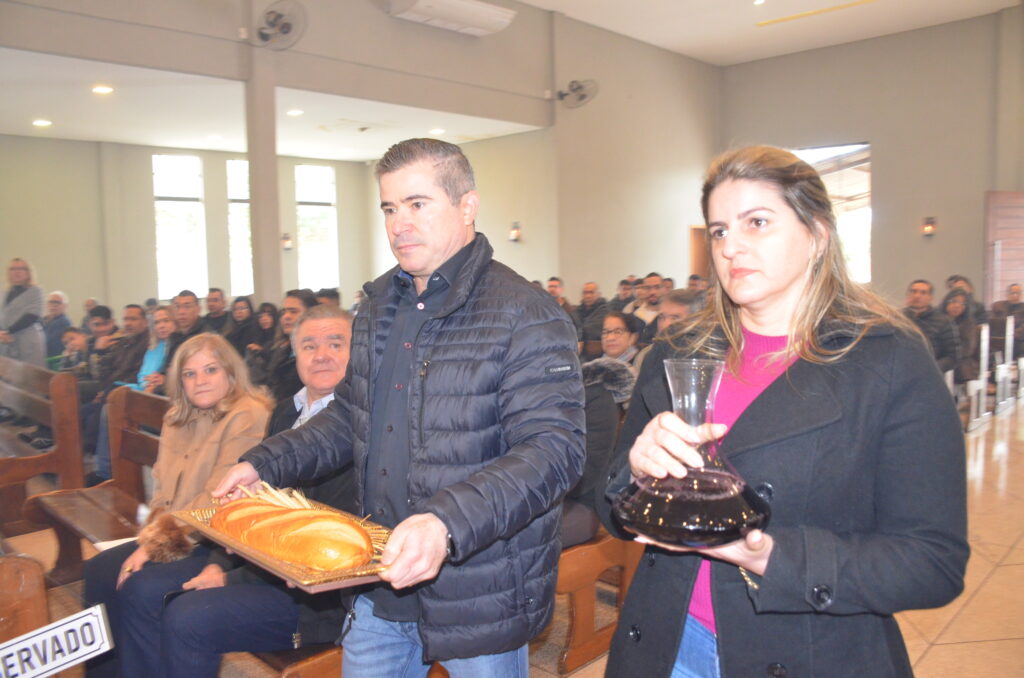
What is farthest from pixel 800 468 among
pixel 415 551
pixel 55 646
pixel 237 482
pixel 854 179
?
pixel 854 179

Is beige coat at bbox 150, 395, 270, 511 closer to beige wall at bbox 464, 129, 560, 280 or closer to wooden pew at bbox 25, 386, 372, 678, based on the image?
wooden pew at bbox 25, 386, 372, 678

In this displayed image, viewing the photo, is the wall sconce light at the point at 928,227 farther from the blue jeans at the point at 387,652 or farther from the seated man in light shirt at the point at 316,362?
the blue jeans at the point at 387,652

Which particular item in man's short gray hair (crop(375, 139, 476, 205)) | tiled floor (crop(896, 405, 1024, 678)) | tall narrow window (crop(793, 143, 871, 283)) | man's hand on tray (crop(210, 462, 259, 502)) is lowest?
tiled floor (crop(896, 405, 1024, 678))

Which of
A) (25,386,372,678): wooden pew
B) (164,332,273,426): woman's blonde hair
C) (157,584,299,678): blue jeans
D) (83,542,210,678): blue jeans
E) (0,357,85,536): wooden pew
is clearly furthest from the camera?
(0,357,85,536): wooden pew

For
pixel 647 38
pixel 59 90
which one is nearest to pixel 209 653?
pixel 59 90

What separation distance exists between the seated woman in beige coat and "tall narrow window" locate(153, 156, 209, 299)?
38.9 feet

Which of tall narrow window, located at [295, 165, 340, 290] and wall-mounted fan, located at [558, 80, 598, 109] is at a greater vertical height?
wall-mounted fan, located at [558, 80, 598, 109]

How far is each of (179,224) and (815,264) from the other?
14.5 metres

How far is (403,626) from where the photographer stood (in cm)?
153

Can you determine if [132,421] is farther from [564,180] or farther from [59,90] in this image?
[564,180]

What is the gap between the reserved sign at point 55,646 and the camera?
1.24 metres

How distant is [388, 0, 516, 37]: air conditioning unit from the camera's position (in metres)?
9.12

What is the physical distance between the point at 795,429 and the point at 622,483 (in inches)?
11.3

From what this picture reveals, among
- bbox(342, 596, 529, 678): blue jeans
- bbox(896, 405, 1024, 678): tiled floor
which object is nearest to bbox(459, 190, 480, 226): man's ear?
bbox(342, 596, 529, 678): blue jeans
